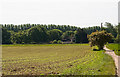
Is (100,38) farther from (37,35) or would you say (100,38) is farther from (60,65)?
(37,35)

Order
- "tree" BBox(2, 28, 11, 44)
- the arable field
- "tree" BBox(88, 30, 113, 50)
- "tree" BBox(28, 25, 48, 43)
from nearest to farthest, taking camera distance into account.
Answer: the arable field → "tree" BBox(88, 30, 113, 50) → "tree" BBox(2, 28, 11, 44) → "tree" BBox(28, 25, 48, 43)

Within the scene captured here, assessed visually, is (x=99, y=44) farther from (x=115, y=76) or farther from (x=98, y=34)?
(x=115, y=76)

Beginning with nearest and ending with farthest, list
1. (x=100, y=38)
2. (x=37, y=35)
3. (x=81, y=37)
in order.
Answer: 1. (x=100, y=38)
2. (x=81, y=37)
3. (x=37, y=35)

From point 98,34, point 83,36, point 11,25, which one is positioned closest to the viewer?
point 98,34

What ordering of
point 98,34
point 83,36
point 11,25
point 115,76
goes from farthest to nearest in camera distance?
point 11,25 → point 83,36 → point 98,34 → point 115,76

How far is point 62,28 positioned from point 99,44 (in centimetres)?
15530

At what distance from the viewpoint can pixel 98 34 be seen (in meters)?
38.2

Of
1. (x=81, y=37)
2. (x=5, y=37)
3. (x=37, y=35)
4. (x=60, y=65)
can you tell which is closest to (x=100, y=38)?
(x=60, y=65)

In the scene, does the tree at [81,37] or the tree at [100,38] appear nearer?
the tree at [100,38]

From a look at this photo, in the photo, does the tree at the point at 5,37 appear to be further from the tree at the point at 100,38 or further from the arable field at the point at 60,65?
the arable field at the point at 60,65

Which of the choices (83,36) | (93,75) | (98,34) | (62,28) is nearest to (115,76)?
(93,75)

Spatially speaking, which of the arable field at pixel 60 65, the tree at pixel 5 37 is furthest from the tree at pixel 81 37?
the arable field at pixel 60 65

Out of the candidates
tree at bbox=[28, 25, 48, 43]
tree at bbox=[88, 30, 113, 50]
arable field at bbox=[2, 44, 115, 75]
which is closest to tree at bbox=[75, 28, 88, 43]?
tree at bbox=[28, 25, 48, 43]

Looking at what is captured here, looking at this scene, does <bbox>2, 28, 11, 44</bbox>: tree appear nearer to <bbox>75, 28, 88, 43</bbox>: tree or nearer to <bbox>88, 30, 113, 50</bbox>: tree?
<bbox>75, 28, 88, 43</bbox>: tree
